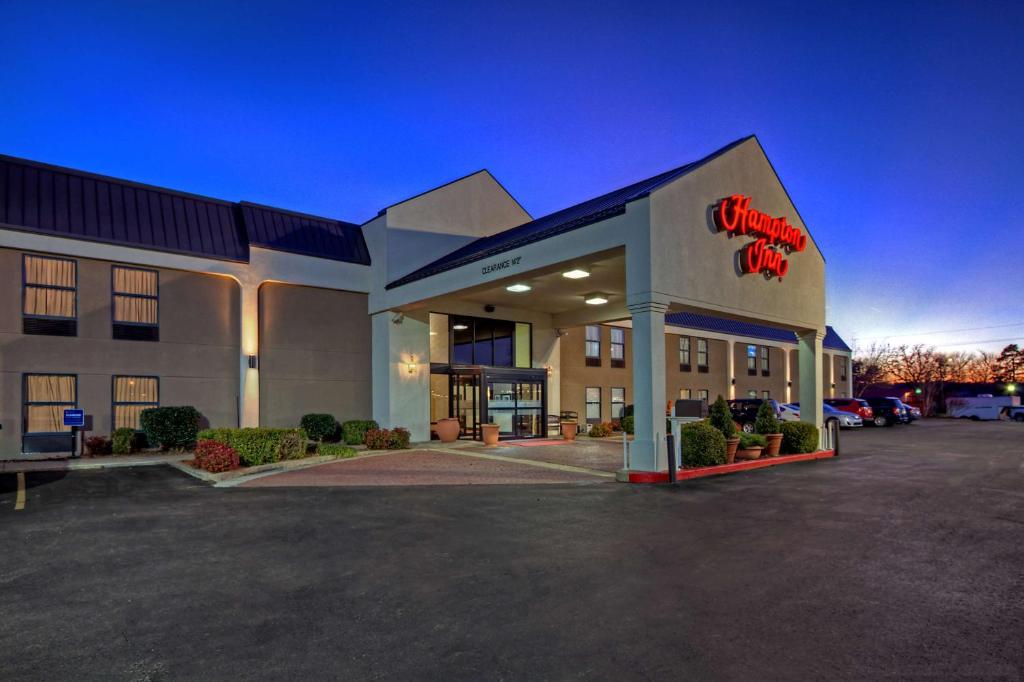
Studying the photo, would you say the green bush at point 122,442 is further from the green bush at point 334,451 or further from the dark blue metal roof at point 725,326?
the dark blue metal roof at point 725,326

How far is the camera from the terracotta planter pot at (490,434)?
69.1 ft

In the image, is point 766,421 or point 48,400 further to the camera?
point 766,421

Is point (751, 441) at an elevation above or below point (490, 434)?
above

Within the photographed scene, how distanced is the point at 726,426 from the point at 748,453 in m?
1.24

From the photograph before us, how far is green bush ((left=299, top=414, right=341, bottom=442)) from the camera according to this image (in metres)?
19.8

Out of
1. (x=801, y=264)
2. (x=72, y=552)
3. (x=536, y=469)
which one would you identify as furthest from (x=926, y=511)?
(x=72, y=552)

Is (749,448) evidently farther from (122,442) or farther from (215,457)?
(122,442)

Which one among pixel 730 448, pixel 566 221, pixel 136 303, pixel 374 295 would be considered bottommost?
pixel 730 448

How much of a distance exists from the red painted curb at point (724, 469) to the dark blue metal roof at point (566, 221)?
597cm

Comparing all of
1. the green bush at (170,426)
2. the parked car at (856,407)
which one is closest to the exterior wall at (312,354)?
the green bush at (170,426)

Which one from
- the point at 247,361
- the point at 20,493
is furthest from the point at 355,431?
the point at 20,493

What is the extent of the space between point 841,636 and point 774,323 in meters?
14.7

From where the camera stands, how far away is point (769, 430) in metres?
17.1

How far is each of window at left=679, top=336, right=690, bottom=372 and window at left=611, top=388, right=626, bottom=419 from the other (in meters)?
5.08
